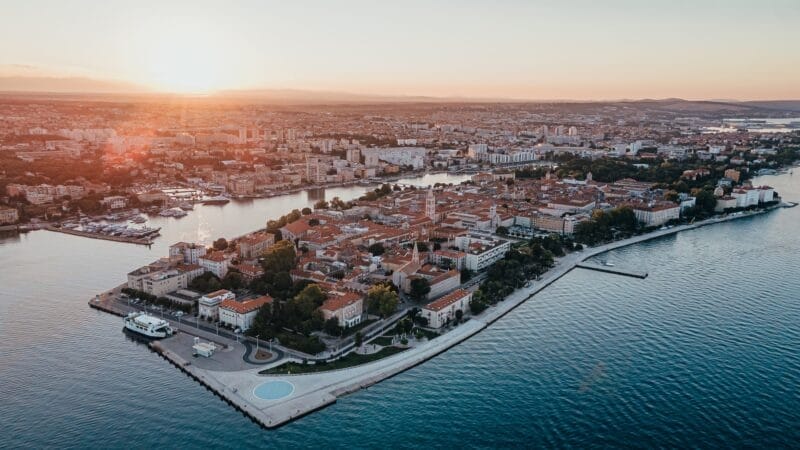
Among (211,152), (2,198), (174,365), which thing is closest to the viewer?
(174,365)

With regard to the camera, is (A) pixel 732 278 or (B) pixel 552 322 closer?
(B) pixel 552 322

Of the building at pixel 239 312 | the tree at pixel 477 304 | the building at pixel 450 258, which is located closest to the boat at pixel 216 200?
the building at pixel 450 258

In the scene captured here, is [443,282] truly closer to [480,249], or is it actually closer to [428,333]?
[428,333]

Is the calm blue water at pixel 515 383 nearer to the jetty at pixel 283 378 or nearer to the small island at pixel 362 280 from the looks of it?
the jetty at pixel 283 378

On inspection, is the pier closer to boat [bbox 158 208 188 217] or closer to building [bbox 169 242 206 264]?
building [bbox 169 242 206 264]

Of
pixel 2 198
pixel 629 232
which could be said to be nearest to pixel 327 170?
pixel 2 198

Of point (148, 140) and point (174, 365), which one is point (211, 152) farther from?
point (174, 365)
